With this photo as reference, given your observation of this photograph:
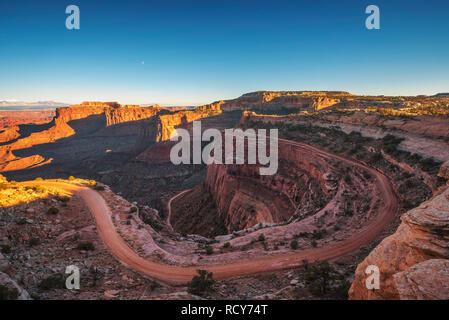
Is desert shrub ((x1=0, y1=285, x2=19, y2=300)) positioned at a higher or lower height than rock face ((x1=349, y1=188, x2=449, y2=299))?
lower

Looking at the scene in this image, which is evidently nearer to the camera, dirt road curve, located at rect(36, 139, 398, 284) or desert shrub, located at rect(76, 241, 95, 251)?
dirt road curve, located at rect(36, 139, 398, 284)

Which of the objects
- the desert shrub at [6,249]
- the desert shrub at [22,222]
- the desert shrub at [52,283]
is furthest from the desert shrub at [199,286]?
the desert shrub at [22,222]

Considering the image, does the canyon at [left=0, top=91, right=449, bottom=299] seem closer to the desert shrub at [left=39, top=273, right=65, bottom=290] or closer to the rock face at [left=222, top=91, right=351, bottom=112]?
the desert shrub at [left=39, top=273, right=65, bottom=290]

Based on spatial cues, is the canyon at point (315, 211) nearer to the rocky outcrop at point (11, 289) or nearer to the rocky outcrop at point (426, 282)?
the rocky outcrop at point (426, 282)

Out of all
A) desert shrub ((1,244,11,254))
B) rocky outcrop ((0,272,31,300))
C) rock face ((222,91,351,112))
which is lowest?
desert shrub ((1,244,11,254))

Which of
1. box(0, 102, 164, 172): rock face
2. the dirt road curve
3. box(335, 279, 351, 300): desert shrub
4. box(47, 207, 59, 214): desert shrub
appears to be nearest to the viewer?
box(335, 279, 351, 300): desert shrub

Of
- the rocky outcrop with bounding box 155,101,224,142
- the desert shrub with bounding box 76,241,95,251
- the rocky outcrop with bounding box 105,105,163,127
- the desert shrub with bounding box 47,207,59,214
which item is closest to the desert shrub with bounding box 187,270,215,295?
the desert shrub with bounding box 76,241,95,251

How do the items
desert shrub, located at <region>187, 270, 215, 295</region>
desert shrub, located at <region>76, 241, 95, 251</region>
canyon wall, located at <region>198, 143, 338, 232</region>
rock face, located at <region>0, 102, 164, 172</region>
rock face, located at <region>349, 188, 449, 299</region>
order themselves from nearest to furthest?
rock face, located at <region>349, 188, 449, 299</region> < desert shrub, located at <region>187, 270, 215, 295</region> < desert shrub, located at <region>76, 241, 95, 251</region> < canyon wall, located at <region>198, 143, 338, 232</region> < rock face, located at <region>0, 102, 164, 172</region>

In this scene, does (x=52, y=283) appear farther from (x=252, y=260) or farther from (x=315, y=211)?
(x=315, y=211)
